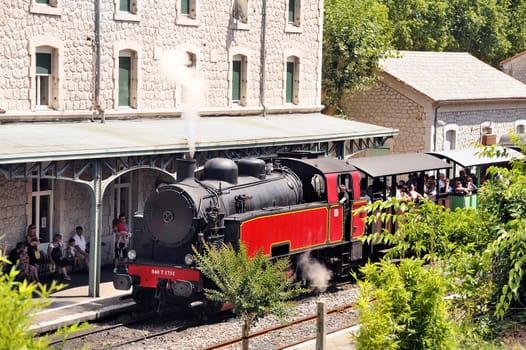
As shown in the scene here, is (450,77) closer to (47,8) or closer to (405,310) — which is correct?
(47,8)

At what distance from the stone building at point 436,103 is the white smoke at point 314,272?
46.4 ft

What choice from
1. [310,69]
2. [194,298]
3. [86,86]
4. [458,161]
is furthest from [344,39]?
[194,298]

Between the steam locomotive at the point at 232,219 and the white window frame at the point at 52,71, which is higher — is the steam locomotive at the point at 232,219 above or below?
below

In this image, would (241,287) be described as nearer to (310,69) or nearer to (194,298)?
(194,298)

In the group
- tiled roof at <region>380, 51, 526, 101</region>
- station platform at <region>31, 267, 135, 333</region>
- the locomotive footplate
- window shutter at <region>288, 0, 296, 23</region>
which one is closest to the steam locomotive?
the locomotive footplate

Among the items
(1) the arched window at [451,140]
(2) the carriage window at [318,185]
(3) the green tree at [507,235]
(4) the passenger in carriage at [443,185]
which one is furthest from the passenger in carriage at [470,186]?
(3) the green tree at [507,235]

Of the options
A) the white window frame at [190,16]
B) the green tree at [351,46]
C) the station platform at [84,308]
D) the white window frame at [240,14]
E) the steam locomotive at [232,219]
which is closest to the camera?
the station platform at [84,308]

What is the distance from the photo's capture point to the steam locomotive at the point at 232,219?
15930mm

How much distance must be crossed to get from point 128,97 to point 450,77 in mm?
16405

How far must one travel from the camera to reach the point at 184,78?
78.0ft

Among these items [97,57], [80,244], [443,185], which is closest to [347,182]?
[443,185]

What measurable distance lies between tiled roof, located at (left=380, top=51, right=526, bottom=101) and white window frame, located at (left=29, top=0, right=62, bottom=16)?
15.3 metres

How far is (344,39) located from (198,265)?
17422 mm

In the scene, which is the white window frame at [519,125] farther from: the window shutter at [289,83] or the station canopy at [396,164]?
the station canopy at [396,164]
